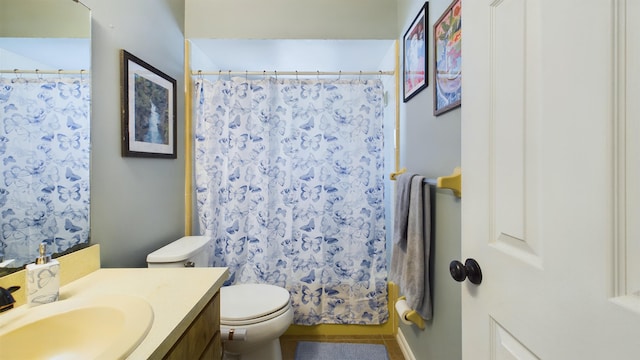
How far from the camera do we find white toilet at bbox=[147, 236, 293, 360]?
53.2 inches

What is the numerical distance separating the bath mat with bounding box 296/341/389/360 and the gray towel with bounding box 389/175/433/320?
680mm

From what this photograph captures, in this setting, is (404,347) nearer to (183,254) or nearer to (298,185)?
(298,185)

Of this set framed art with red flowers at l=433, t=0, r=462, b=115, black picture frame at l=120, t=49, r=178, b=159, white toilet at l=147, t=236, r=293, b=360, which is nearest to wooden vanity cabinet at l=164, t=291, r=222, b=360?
white toilet at l=147, t=236, r=293, b=360

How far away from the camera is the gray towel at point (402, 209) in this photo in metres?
1.41

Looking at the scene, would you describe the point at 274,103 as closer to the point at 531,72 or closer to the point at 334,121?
the point at 334,121

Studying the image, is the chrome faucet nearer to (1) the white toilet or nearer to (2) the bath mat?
(1) the white toilet

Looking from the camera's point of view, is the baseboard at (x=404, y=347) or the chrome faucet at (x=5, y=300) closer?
the chrome faucet at (x=5, y=300)

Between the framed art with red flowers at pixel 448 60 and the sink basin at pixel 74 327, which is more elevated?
the framed art with red flowers at pixel 448 60

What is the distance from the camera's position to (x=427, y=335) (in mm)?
1422

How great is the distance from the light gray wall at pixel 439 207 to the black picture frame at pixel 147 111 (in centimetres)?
144

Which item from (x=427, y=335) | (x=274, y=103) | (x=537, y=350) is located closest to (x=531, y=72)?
(x=537, y=350)

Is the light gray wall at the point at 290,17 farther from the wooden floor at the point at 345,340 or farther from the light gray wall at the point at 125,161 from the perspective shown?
the wooden floor at the point at 345,340

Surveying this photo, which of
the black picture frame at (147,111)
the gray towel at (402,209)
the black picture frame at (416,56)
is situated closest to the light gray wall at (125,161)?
the black picture frame at (147,111)

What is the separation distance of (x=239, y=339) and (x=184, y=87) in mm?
1608
